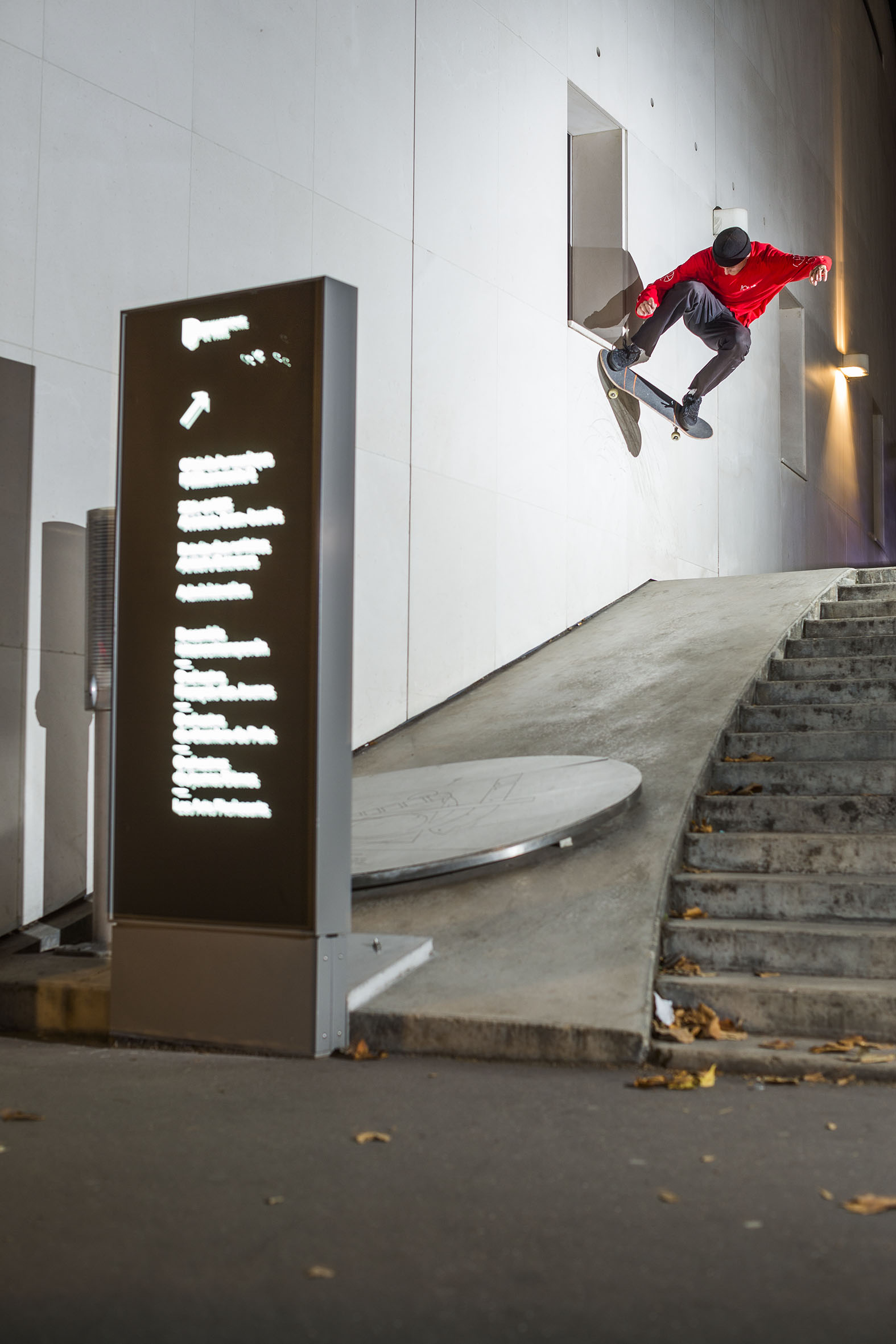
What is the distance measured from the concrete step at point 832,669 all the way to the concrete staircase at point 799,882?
A: 0.04ft

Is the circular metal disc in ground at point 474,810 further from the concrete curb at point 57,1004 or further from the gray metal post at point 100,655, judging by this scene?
the concrete curb at point 57,1004

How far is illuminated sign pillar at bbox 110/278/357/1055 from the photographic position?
13.6ft

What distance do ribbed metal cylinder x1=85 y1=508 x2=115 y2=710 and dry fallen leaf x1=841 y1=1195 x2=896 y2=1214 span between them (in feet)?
11.4

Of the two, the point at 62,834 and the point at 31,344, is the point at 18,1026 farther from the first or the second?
the point at 31,344

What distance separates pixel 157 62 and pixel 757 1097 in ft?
20.6

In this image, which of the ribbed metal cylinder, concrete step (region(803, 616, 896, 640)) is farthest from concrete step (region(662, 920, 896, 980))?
concrete step (region(803, 616, 896, 640))

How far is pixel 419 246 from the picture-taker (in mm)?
9141

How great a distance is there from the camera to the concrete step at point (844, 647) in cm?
798

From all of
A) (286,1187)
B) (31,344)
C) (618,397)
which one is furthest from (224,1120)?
(618,397)

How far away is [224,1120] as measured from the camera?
344cm

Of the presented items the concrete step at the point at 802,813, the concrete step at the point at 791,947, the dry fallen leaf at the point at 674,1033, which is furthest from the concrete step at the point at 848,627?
the dry fallen leaf at the point at 674,1033

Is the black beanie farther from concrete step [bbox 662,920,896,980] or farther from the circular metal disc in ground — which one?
concrete step [bbox 662,920,896,980]

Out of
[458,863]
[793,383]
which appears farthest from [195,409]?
[793,383]

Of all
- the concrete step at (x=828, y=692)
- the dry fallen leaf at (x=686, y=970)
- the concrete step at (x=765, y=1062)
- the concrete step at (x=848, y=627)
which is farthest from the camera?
the concrete step at (x=848, y=627)
